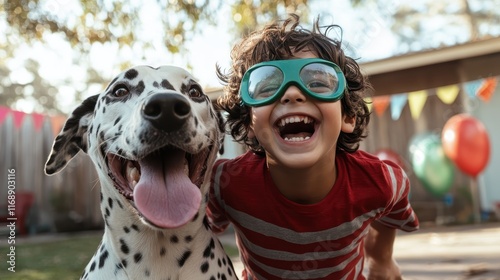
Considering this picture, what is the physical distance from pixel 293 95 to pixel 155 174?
88cm

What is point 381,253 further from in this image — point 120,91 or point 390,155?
point 390,155

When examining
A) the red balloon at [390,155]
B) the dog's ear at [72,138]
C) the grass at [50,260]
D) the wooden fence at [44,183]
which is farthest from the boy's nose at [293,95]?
the wooden fence at [44,183]

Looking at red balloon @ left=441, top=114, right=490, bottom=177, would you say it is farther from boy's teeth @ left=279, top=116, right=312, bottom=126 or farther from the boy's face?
boy's teeth @ left=279, top=116, right=312, bottom=126

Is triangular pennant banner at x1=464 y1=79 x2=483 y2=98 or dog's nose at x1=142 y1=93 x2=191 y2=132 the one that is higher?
triangular pennant banner at x1=464 y1=79 x2=483 y2=98

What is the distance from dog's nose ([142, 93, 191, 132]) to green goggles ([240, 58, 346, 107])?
632mm

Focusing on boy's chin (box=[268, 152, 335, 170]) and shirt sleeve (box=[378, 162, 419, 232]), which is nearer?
boy's chin (box=[268, 152, 335, 170])

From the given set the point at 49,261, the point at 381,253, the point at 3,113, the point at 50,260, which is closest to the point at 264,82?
the point at 381,253

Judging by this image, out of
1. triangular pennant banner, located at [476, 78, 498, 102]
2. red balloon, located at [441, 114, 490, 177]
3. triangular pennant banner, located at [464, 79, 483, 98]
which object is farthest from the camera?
triangular pennant banner, located at [476, 78, 498, 102]

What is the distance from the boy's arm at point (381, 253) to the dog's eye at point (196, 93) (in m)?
2.03

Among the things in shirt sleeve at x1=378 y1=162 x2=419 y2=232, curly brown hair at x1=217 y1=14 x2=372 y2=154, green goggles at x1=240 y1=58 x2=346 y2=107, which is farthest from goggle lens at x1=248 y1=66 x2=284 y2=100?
shirt sleeve at x1=378 y1=162 x2=419 y2=232

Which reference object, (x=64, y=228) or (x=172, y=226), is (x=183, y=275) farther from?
(x=64, y=228)

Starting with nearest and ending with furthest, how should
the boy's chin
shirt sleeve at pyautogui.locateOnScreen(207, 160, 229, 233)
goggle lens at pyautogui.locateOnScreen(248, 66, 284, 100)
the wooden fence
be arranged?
the boy's chin, goggle lens at pyautogui.locateOnScreen(248, 66, 284, 100), shirt sleeve at pyautogui.locateOnScreen(207, 160, 229, 233), the wooden fence

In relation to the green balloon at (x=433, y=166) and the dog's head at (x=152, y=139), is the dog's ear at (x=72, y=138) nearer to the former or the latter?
the dog's head at (x=152, y=139)

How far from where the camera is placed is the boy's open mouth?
2.86m
